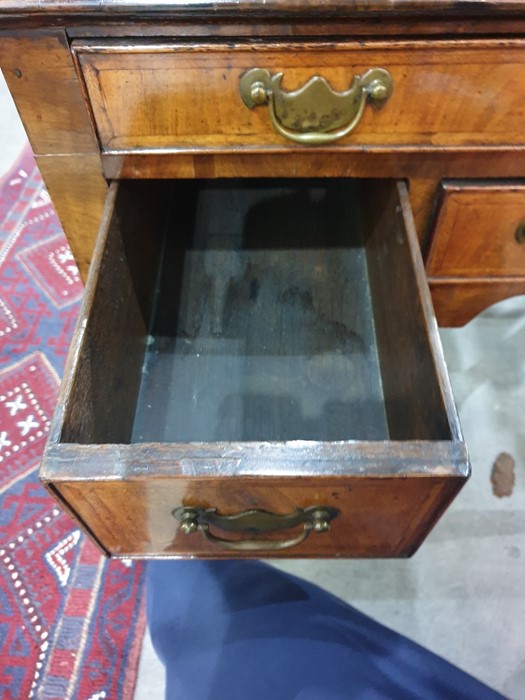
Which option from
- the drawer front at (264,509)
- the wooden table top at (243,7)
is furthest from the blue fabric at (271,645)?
the wooden table top at (243,7)

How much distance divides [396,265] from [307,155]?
18 cm

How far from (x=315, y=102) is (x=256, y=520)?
0.38 metres

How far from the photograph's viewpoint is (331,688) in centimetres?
58

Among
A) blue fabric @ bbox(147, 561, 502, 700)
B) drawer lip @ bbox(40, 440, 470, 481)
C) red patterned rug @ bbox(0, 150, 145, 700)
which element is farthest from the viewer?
red patterned rug @ bbox(0, 150, 145, 700)

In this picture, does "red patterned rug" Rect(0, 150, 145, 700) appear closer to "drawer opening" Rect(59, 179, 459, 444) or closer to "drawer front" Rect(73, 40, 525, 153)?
"drawer opening" Rect(59, 179, 459, 444)

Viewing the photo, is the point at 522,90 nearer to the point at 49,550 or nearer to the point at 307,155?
the point at 307,155

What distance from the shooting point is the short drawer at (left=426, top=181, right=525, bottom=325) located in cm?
65

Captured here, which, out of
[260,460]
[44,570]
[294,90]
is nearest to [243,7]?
[294,90]

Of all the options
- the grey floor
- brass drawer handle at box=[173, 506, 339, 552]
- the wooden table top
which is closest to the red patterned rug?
the grey floor

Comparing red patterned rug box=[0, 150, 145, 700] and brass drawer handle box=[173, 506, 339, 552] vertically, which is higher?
brass drawer handle box=[173, 506, 339, 552]

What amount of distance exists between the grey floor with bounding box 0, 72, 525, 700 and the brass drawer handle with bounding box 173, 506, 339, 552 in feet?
1.09

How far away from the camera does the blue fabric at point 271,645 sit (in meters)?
0.59

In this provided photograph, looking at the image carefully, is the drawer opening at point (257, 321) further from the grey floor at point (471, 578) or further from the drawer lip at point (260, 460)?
the grey floor at point (471, 578)

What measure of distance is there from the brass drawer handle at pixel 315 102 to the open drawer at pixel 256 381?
0.13m
